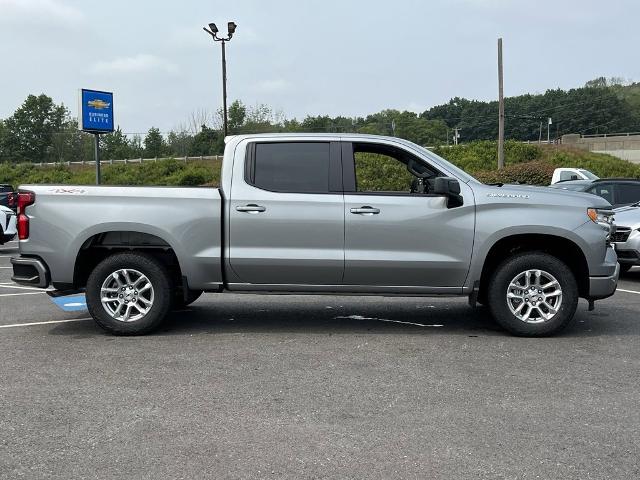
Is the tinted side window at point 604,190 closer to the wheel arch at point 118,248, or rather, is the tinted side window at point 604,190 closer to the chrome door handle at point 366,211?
the chrome door handle at point 366,211

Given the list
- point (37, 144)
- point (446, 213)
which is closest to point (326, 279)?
point (446, 213)

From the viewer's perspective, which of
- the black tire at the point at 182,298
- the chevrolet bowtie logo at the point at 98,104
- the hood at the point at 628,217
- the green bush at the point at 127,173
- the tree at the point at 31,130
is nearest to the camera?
the black tire at the point at 182,298

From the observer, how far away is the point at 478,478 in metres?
3.30

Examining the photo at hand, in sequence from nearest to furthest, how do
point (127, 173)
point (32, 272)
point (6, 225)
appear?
point (32, 272), point (6, 225), point (127, 173)

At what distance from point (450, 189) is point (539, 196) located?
3.01 feet

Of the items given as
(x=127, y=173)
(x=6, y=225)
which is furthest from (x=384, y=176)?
(x=127, y=173)

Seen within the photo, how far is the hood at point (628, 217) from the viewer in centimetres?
990

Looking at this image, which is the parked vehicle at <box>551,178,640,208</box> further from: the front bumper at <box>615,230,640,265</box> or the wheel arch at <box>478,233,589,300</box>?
the wheel arch at <box>478,233,589,300</box>

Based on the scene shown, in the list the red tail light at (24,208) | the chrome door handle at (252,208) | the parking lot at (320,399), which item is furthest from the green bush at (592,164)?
the red tail light at (24,208)

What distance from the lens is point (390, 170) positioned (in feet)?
23.9

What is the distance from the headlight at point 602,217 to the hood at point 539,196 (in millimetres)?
51

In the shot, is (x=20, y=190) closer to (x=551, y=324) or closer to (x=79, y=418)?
(x=79, y=418)

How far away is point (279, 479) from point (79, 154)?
316ft

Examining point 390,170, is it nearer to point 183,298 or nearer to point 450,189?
point 450,189
